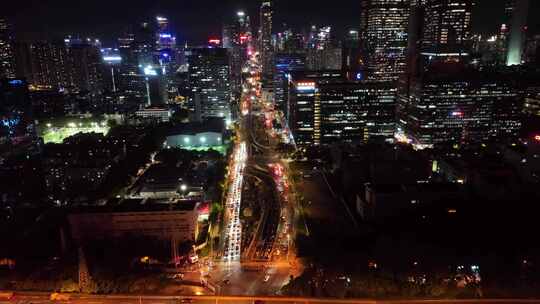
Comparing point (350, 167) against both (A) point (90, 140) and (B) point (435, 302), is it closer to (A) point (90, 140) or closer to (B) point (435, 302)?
(B) point (435, 302)

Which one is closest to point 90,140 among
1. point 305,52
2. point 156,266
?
point 156,266

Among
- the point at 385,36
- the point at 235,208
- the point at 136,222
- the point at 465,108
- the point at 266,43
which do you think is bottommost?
the point at 235,208

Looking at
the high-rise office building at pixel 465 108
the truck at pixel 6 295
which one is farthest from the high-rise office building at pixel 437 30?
the truck at pixel 6 295

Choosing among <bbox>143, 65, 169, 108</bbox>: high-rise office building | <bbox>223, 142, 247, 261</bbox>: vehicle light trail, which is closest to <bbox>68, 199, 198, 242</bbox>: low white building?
<bbox>223, 142, 247, 261</bbox>: vehicle light trail

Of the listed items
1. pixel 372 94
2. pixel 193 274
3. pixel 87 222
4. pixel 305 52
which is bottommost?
pixel 193 274

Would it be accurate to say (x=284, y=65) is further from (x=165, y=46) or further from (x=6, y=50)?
(x=6, y=50)

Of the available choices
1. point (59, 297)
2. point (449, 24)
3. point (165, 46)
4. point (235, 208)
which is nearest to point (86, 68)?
point (165, 46)
